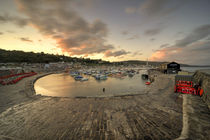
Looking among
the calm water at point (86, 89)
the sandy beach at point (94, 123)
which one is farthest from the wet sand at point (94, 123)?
the calm water at point (86, 89)

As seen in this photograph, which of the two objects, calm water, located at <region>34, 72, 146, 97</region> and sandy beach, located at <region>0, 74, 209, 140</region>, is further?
calm water, located at <region>34, 72, 146, 97</region>

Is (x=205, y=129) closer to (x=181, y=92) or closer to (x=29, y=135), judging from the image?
(x=181, y=92)

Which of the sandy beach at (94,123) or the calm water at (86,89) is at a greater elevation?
the sandy beach at (94,123)

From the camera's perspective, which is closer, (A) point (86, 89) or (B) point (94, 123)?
(B) point (94, 123)

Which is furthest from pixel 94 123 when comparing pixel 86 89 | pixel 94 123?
pixel 86 89

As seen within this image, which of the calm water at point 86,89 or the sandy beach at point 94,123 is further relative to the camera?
the calm water at point 86,89

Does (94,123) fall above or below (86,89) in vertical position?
above

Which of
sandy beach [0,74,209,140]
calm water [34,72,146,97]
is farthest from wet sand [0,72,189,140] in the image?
calm water [34,72,146,97]

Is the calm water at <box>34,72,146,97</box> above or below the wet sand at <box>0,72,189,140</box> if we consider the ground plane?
below

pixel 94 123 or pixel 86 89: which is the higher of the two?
pixel 94 123

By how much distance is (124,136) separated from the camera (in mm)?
5254

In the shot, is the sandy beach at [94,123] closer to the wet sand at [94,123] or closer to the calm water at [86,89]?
the wet sand at [94,123]

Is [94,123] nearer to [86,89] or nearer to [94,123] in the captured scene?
[94,123]

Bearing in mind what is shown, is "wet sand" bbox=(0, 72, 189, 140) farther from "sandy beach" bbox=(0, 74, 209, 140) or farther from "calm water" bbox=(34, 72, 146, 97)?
"calm water" bbox=(34, 72, 146, 97)
